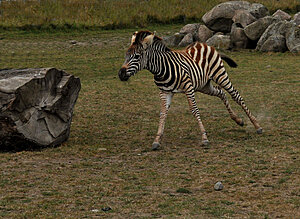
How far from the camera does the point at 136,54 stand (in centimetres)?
880

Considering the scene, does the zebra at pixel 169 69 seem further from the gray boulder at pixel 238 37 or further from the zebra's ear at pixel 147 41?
the gray boulder at pixel 238 37

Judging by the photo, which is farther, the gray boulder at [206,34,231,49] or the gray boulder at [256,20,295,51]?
the gray boulder at [206,34,231,49]

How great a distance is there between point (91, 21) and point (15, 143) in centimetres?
2044

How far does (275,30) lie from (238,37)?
5.71 ft

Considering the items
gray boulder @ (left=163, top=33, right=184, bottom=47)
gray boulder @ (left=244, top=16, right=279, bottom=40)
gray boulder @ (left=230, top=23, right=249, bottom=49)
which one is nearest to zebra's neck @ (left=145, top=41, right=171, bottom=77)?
gray boulder @ (left=244, top=16, right=279, bottom=40)

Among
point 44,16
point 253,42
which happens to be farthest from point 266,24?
point 44,16

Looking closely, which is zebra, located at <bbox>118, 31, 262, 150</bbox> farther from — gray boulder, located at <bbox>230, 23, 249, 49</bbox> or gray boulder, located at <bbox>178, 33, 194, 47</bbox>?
gray boulder, located at <bbox>178, 33, 194, 47</bbox>

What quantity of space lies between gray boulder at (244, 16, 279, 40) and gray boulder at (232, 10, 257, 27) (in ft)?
1.86

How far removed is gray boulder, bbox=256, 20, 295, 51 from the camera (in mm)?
21695

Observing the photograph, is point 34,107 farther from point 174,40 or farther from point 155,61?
point 174,40

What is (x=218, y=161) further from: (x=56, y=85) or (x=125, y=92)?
(x=125, y=92)

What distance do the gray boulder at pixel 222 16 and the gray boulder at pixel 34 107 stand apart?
52.2 feet

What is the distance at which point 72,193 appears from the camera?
643cm

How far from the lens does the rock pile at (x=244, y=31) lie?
71.4ft
